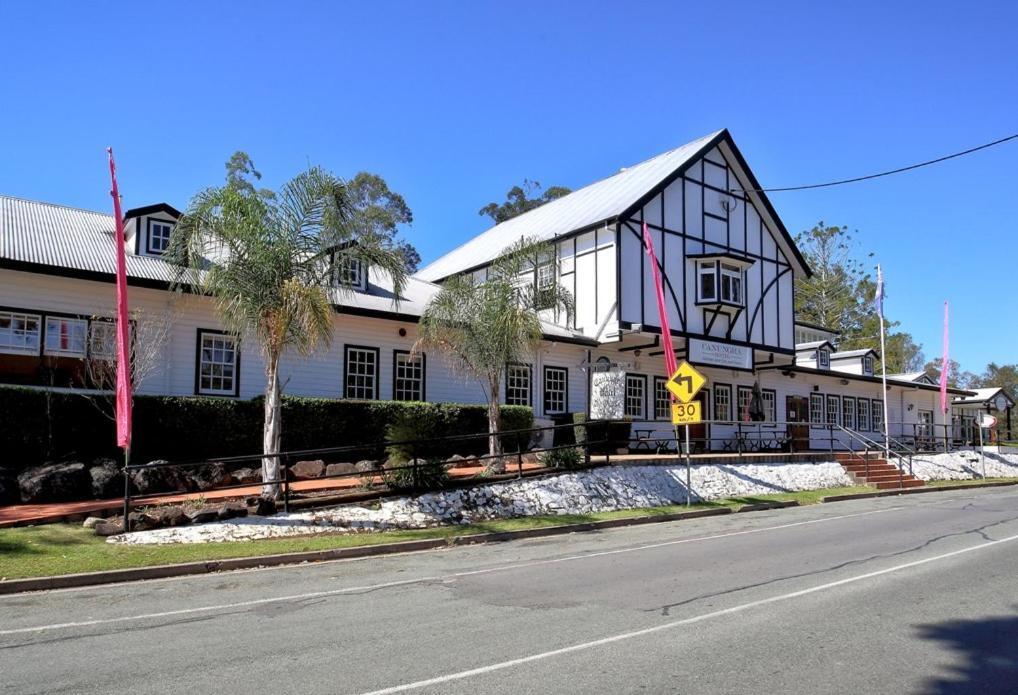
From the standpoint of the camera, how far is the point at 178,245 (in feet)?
47.1

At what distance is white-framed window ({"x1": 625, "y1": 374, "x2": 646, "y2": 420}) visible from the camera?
28.1 metres

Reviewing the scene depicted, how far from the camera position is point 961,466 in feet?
104

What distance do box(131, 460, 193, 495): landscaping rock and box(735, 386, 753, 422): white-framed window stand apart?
22.8 metres

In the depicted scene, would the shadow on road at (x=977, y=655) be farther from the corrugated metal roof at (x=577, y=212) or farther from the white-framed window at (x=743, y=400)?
the white-framed window at (x=743, y=400)

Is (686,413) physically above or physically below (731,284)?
below

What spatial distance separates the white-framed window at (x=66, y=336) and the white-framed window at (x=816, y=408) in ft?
98.9

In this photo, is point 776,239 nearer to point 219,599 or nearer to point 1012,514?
point 1012,514

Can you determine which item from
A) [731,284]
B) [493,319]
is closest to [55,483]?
[493,319]

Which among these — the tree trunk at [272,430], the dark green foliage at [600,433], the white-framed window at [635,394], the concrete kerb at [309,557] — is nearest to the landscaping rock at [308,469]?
the tree trunk at [272,430]

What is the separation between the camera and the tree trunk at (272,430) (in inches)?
547

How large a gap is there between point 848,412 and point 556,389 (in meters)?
19.9

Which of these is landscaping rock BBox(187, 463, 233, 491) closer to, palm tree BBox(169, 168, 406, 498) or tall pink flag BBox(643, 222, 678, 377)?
palm tree BBox(169, 168, 406, 498)

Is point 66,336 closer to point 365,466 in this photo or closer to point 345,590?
point 365,466

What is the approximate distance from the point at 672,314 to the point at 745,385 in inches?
272
